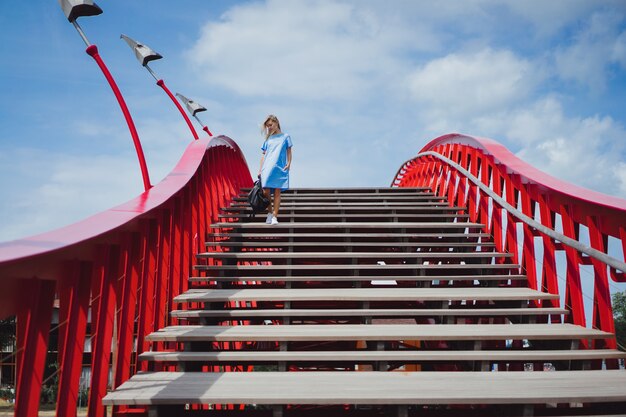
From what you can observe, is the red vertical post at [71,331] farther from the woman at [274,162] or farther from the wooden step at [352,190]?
the wooden step at [352,190]

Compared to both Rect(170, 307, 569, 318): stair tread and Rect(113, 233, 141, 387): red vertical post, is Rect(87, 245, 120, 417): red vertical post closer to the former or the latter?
Rect(113, 233, 141, 387): red vertical post

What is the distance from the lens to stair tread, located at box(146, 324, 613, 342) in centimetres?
335

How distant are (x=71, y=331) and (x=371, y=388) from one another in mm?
1418

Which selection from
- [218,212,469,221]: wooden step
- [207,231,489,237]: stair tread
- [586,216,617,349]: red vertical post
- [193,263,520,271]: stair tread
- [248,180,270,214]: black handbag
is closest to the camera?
[586,216,617,349]: red vertical post

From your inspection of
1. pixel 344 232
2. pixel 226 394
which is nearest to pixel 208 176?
pixel 344 232

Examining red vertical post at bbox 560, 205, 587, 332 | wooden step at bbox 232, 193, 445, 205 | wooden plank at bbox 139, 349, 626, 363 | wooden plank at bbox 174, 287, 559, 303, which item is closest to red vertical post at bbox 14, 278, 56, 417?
wooden plank at bbox 139, 349, 626, 363

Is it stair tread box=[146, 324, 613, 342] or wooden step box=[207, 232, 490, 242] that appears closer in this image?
stair tread box=[146, 324, 613, 342]

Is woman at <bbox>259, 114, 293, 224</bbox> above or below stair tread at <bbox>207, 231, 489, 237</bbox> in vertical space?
above

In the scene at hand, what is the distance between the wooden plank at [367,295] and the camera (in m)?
4.06

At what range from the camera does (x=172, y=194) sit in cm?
391

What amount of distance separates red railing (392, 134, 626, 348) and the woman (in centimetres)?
207

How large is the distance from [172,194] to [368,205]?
3.56 meters

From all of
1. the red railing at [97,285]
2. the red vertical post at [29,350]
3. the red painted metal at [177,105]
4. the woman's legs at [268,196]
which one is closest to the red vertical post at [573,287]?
the red railing at [97,285]

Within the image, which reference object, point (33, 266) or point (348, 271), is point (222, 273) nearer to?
point (348, 271)
